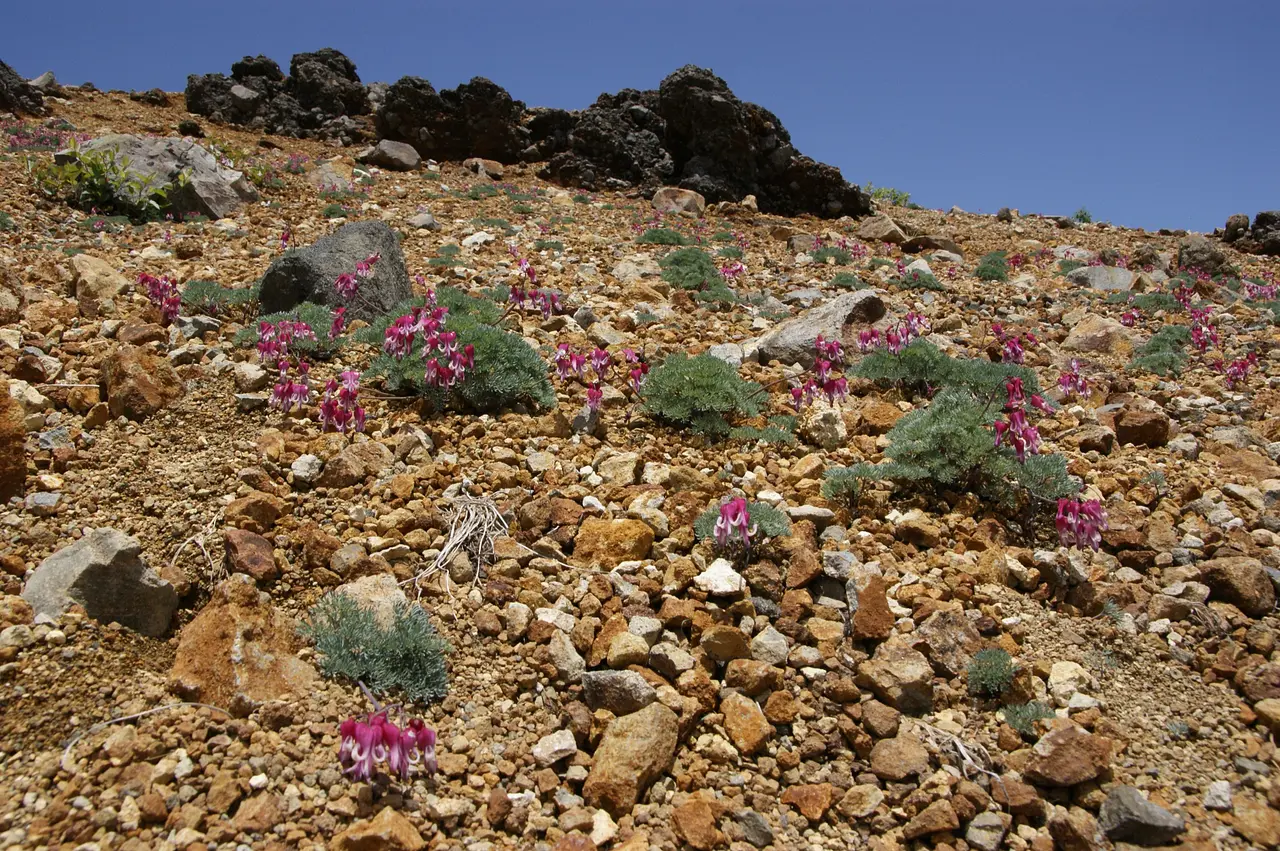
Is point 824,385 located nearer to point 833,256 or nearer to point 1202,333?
point 1202,333

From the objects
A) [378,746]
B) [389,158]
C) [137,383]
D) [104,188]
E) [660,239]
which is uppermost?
[389,158]

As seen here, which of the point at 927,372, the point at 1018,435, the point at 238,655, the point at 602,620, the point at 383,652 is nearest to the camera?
the point at 238,655

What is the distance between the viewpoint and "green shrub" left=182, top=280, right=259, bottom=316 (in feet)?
23.6

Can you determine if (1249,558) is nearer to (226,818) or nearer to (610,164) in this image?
(226,818)

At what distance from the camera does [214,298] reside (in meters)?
7.27

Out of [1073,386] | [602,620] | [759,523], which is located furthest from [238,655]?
[1073,386]

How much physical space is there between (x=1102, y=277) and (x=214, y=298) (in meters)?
13.2

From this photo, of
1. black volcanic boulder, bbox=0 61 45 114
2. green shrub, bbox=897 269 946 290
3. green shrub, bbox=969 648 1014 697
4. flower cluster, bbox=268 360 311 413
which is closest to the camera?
green shrub, bbox=969 648 1014 697

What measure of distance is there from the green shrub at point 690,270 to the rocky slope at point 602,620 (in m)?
3.21

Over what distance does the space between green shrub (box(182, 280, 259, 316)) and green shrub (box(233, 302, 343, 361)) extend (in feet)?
1.89

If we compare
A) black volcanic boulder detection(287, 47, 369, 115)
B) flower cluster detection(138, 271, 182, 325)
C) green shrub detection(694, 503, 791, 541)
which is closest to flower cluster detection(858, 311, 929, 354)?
green shrub detection(694, 503, 791, 541)

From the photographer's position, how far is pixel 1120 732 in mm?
3475

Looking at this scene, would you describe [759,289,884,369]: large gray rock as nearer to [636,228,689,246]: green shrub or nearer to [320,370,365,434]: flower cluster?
[320,370,365,434]: flower cluster

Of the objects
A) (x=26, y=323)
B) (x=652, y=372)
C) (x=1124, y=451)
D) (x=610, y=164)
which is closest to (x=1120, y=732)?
(x=1124, y=451)
